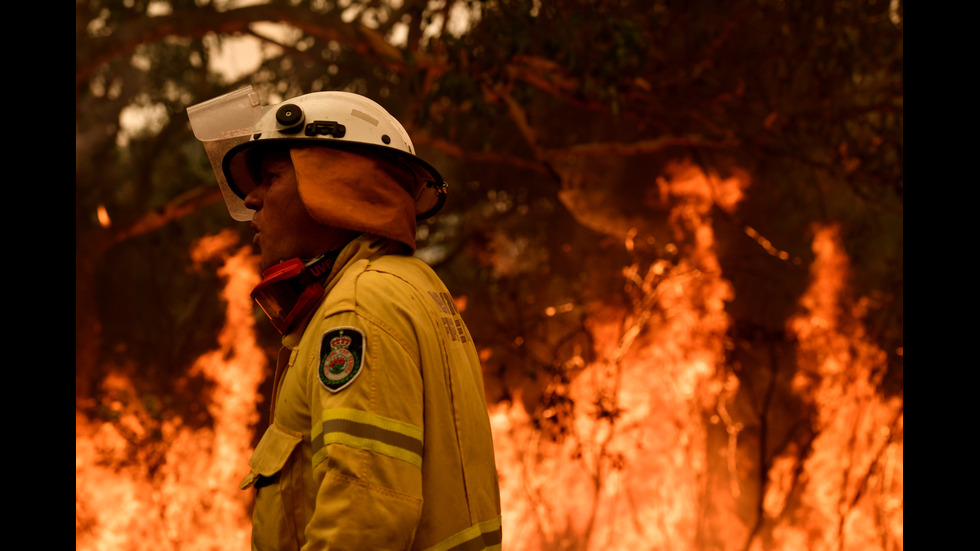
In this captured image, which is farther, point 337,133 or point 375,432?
point 337,133

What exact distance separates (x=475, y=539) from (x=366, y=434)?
Answer: 381mm

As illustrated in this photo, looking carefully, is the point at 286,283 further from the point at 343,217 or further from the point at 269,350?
A: the point at 269,350

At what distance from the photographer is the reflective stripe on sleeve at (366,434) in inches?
62.3

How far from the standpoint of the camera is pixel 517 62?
4770mm

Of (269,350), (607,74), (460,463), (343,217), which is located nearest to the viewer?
(460,463)

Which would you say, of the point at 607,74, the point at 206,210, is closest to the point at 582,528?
the point at 607,74

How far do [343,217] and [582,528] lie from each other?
5.26 metres

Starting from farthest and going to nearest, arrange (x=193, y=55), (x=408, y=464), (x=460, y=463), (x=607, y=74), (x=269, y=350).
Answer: (x=193, y=55), (x=269, y=350), (x=607, y=74), (x=460, y=463), (x=408, y=464)

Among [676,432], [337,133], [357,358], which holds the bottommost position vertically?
[676,432]

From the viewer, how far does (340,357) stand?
5.42 feet

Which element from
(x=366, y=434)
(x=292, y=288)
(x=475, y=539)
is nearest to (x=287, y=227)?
(x=292, y=288)

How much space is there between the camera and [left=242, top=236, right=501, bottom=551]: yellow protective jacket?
156cm

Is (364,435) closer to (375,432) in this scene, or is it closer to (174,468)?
(375,432)

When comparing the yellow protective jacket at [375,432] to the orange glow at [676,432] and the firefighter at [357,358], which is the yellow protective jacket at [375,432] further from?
the orange glow at [676,432]
